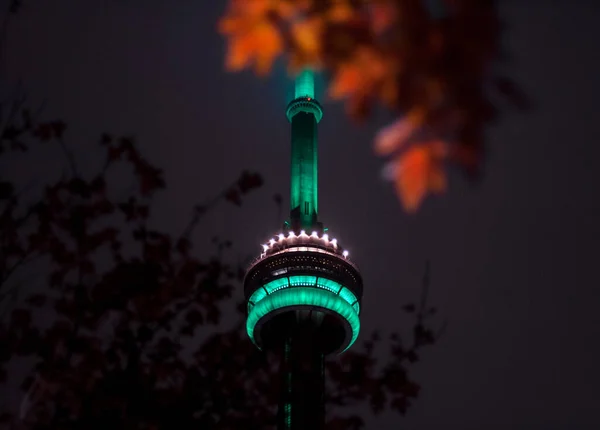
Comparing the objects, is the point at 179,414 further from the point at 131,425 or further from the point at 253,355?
the point at 253,355

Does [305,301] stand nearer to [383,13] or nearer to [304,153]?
[304,153]

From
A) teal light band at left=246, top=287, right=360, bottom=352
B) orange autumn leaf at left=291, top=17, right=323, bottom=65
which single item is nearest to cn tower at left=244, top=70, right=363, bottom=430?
teal light band at left=246, top=287, right=360, bottom=352

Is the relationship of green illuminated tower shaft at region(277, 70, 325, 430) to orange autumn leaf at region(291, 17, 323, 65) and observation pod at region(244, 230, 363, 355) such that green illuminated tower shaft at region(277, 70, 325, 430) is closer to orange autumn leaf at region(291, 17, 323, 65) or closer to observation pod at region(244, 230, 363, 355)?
observation pod at region(244, 230, 363, 355)

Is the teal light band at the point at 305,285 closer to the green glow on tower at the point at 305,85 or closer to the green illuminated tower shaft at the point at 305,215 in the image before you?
the green illuminated tower shaft at the point at 305,215

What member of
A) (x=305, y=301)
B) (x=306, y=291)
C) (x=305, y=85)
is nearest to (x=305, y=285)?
(x=306, y=291)

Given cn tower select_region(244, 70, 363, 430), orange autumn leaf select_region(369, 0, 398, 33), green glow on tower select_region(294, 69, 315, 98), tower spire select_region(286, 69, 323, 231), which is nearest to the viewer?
orange autumn leaf select_region(369, 0, 398, 33)

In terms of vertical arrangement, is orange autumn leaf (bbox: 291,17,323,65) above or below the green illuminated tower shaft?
below

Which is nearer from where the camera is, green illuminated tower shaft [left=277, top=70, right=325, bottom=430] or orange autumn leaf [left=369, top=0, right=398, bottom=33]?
orange autumn leaf [left=369, top=0, right=398, bottom=33]
